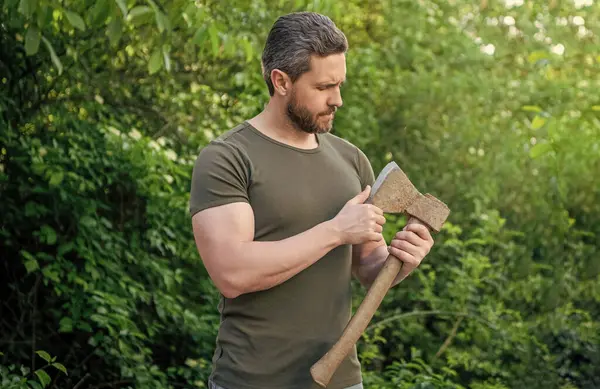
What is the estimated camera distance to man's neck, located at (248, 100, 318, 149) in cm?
266

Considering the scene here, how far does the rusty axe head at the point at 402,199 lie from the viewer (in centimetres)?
264

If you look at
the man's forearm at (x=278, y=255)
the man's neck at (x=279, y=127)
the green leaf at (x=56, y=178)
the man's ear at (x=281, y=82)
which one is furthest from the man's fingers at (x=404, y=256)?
the green leaf at (x=56, y=178)

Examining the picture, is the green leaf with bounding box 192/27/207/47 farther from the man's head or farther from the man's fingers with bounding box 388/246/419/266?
the man's fingers with bounding box 388/246/419/266

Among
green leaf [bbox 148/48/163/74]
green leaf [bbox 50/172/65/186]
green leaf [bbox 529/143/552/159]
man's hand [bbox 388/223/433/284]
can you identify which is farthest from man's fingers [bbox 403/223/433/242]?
green leaf [bbox 50/172/65/186]

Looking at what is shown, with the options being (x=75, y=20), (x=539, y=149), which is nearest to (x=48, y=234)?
(x=75, y=20)

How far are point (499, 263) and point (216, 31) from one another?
9.15 ft

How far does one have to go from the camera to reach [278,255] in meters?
2.45

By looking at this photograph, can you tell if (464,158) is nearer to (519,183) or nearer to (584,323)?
(519,183)

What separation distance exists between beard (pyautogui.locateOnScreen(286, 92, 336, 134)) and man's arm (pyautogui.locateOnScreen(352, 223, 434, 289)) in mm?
347

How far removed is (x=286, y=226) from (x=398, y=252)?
32cm

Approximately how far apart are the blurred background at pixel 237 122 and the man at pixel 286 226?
179 centimetres

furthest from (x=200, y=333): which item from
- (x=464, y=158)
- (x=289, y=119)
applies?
(x=289, y=119)

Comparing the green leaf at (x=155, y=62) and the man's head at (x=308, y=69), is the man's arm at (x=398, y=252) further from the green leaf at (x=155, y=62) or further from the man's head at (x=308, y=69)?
the green leaf at (x=155, y=62)

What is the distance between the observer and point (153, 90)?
20.8 feet
